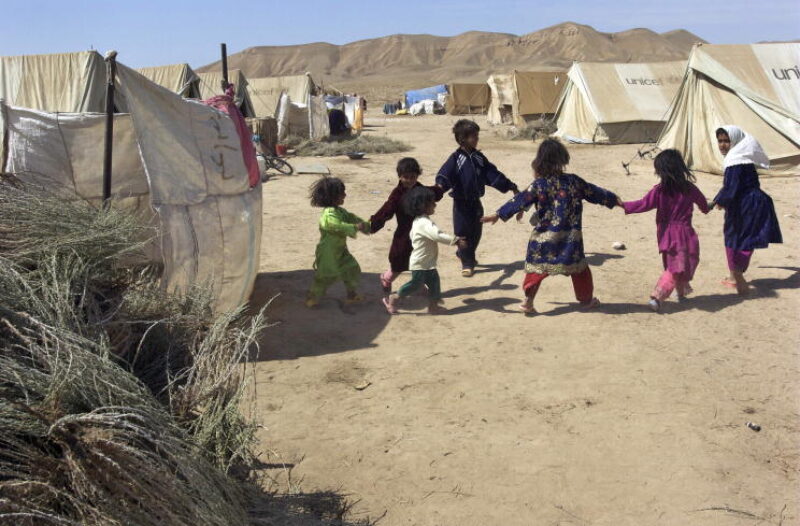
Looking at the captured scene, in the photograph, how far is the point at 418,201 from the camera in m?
5.48

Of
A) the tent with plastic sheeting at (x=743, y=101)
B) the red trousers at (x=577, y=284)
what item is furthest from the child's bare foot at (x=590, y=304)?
the tent with plastic sheeting at (x=743, y=101)

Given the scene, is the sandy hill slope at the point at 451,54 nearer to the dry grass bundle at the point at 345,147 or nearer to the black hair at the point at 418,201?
the dry grass bundle at the point at 345,147

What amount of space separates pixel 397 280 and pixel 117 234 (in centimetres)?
403

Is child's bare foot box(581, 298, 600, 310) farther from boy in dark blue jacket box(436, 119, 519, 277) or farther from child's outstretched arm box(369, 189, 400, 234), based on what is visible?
child's outstretched arm box(369, 189, 400, 234)

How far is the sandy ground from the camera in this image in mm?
3137

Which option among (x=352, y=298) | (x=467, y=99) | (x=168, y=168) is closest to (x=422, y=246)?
(x=352, y=298)

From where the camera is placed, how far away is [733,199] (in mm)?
5816

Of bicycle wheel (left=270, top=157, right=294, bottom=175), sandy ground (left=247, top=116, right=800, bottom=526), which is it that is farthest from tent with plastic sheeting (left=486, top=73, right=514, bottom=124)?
sandy ground (left=247, top=116, right=800, bottom=526)

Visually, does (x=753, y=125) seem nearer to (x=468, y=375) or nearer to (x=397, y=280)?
(x=397, y=280)

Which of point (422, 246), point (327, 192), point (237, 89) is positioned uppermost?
point (237, 89)

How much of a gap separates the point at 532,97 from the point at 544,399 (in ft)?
68.5

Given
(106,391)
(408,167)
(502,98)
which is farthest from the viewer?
(502,98)

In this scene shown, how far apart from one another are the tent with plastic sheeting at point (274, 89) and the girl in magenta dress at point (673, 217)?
17.3 m

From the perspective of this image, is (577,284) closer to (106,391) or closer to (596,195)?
(596,195)
